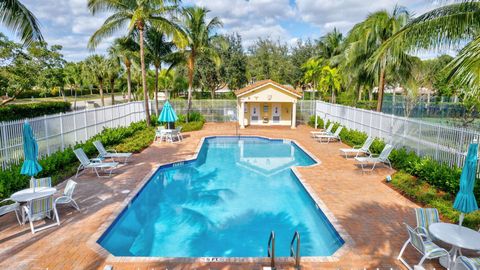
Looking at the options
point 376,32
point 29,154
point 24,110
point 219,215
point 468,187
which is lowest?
point 219,215

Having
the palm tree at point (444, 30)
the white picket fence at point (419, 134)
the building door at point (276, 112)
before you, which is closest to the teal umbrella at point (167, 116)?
the building door at point (276, 112)

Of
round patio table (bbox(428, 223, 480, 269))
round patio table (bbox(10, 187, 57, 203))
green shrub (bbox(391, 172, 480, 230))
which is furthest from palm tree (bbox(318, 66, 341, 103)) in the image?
round patio table (bbox(10, 187, 57, 203))

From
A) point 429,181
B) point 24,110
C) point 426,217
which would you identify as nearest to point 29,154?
point 426,217

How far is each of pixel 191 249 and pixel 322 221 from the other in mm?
3575

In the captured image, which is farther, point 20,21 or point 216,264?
point 20,21

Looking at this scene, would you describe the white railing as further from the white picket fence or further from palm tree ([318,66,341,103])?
palm tree ([318,66,341,103])

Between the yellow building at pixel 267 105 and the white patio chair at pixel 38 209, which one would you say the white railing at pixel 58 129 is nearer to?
the white patio chair at pixel 38 209

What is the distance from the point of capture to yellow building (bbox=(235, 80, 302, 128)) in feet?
80.2

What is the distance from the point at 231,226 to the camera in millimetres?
8664

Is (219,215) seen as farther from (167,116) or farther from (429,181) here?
(167,116)

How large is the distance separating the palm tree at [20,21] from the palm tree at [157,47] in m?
13.3

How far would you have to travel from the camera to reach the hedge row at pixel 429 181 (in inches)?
315

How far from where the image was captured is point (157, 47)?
23.7 m

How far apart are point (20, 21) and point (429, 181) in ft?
46.4
